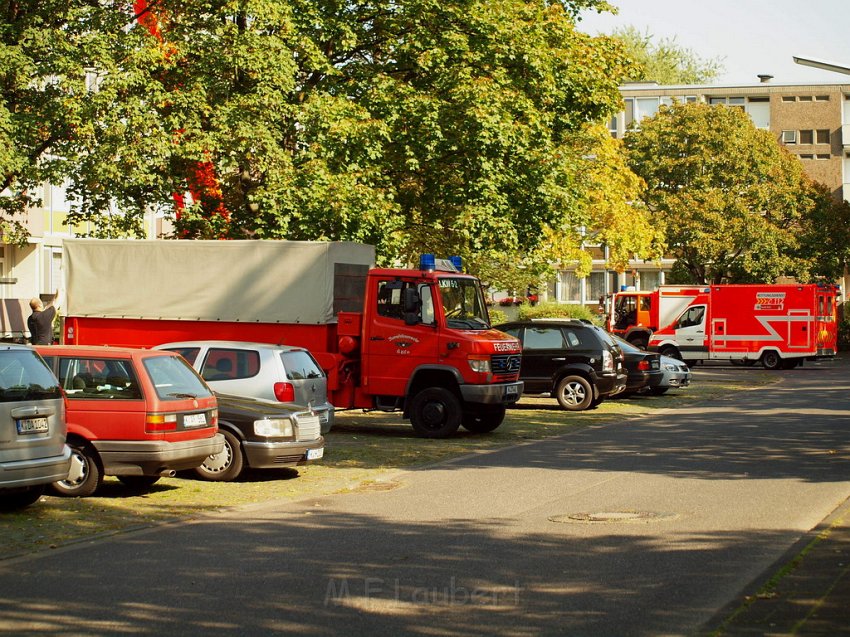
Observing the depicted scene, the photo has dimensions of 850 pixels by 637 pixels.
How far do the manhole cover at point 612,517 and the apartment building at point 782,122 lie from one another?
233 ft

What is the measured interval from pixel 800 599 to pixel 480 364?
12.9 m

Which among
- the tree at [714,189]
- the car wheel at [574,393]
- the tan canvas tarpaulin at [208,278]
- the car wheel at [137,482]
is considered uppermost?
the tree at [714,189]

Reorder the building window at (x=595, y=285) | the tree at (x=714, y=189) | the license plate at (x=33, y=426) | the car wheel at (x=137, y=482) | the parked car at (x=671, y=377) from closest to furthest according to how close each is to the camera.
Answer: the license plate at (x=33, y=426)
the car wheel at (x=137, y=482)
the parked car at (x=671, y=377)
the tree at (x=714, y=189)
the building window at (x=595, y=285)

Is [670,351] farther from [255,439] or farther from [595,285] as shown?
[595,285]

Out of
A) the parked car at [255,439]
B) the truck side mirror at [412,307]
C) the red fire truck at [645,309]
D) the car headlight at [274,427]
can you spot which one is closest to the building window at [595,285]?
the red fire truck at [645,309]

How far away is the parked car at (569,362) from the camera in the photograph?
26.8 metres

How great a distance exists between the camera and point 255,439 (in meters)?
14.9

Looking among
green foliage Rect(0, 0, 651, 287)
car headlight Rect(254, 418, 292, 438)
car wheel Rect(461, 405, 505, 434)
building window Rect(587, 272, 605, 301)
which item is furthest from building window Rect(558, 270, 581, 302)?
car headlight Rect(254, 418, 292, 438)

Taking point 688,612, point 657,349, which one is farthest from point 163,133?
point 657,349

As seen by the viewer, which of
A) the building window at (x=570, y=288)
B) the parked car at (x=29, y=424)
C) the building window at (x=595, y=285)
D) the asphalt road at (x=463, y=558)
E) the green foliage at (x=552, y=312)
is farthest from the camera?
the building window at (x=570, y=288)

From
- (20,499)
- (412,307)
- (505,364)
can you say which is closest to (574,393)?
(505,364)

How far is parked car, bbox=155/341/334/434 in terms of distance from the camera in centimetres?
1616

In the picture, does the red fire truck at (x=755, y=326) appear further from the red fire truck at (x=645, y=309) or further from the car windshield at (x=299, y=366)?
the car windshield at (x=299, y=366)

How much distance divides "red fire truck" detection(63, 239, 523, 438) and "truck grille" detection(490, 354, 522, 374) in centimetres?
2
